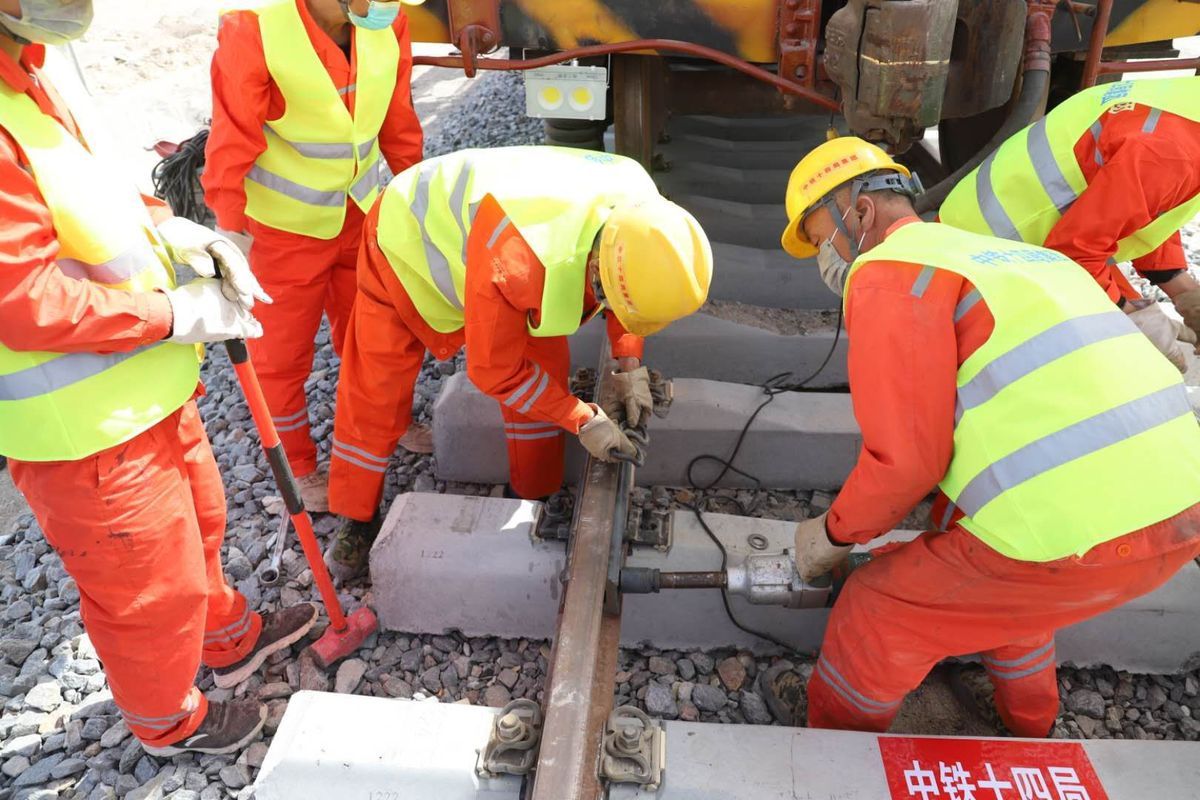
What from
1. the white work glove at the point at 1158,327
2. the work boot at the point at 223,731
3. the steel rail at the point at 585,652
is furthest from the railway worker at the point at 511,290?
the white work glove at the point at 1158,327

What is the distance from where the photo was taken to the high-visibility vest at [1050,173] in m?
2.67

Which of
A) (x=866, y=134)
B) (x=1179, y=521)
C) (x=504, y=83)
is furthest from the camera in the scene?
(x=504, y=83)

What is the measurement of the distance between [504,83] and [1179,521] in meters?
8.06

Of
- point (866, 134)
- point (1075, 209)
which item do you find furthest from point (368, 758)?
point (866, 134)

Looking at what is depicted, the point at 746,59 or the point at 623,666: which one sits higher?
the point at 746,59

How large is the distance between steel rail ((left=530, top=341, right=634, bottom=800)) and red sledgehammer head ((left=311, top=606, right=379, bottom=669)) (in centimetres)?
82

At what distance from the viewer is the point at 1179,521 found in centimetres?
194

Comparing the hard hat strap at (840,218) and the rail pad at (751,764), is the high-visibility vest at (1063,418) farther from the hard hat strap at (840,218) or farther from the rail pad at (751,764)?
the rail pad at (751,764)

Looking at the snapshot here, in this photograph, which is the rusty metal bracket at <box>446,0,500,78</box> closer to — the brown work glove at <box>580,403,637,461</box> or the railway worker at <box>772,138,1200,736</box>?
the brown work glove at <box>580,403,637,461</box>

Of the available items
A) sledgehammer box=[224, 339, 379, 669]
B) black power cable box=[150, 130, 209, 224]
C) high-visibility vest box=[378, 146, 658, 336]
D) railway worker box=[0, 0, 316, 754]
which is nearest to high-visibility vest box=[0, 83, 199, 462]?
railway worker box=[0, 0, 316, 754]

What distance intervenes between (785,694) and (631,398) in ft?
3.69

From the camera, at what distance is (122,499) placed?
215 centimetres

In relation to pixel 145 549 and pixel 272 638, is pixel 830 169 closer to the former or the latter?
pixel 145 549

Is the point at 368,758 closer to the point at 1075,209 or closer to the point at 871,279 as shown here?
the point at 871,279
